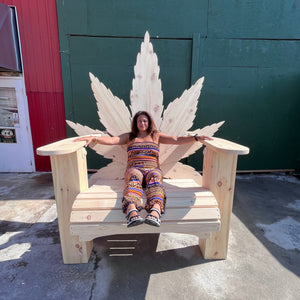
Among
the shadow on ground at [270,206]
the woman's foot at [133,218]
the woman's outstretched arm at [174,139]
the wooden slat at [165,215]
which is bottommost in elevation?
the shadow on ground at [270,206]

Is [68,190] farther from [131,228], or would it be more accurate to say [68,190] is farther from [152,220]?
[152,220]

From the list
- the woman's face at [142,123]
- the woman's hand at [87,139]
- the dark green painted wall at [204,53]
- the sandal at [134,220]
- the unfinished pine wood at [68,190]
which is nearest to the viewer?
the sandal at [134,220]

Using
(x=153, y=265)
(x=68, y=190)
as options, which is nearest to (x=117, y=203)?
(x=68, y=190)

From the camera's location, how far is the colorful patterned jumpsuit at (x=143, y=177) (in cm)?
141

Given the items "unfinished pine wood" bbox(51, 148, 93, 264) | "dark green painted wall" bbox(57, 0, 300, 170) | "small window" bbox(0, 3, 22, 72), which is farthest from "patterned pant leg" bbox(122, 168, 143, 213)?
"small window" bbox(0, 3, 22, 72)

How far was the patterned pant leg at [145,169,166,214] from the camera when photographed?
4.62 ft

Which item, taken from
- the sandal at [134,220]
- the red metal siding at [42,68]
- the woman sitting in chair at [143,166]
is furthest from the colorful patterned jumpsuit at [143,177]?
the red metal siding at [42,68]

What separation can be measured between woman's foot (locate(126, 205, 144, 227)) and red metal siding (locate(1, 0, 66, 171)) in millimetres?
2992

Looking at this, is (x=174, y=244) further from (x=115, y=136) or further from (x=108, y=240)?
(x=115, y=136)

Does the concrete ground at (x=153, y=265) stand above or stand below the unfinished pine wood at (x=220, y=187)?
below

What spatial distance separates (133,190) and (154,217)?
0.27m

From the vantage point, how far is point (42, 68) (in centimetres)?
352

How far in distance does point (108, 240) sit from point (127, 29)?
11.0 ft

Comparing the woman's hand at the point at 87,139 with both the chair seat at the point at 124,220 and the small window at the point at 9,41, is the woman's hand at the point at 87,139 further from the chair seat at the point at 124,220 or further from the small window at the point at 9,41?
the small window at the point at 9,41
